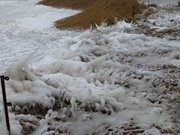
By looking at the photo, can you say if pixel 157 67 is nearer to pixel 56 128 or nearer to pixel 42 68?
pixel 42 68

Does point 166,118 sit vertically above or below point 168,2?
below

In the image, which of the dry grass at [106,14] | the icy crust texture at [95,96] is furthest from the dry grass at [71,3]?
the icy crust texture at [95,96]

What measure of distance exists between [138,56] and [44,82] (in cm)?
349

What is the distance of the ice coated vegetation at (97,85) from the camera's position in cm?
558

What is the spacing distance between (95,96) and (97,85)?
70 cm

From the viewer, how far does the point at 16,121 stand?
5.41 meters

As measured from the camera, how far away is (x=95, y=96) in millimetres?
6258

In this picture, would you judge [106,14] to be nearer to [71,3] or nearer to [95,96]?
[71,3]

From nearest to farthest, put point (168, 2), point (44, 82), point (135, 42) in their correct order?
point (44, 82) < point (135, 42) < point (168, 2)

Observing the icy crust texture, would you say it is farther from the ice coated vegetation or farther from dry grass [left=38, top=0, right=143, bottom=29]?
dry grass [left=38, top=0, right=143, bottom=29]

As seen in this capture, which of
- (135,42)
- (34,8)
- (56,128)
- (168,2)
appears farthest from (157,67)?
(34,8)

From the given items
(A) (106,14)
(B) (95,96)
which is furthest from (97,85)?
(A) (106,14)

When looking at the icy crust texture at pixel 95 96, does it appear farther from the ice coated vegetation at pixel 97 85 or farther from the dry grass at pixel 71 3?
the dry grass at pixel 71 3

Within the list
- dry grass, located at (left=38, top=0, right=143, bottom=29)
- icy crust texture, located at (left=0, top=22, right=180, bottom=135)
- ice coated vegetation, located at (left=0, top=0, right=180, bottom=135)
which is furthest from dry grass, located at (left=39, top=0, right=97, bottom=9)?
icy crust texture, located at (left=0, top=22, right=180, bottom=135)
